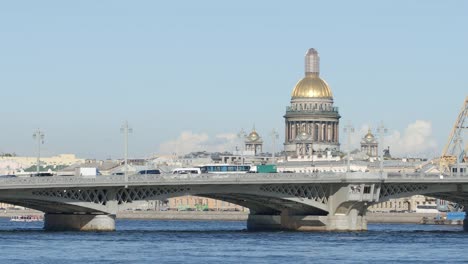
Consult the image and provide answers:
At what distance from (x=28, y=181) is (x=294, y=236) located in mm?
21835

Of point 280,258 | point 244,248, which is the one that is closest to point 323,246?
point 244,248

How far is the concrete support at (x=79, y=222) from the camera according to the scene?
138 meters

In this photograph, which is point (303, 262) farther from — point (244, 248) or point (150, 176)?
point (150, 176)

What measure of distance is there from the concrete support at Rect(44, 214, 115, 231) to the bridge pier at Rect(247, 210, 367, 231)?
739 inches

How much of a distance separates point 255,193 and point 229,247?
19917 mm

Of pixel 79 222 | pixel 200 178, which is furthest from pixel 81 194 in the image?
pixel 200 178

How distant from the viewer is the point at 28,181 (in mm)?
130875

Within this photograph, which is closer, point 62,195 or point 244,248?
point 244,248

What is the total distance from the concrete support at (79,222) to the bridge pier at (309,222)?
1877 cm

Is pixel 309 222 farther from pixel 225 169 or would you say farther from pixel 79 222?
pixel 79 222

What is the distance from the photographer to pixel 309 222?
15000cm

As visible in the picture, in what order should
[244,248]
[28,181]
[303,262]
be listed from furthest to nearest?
[28,181]
[244,248]
[303,262]

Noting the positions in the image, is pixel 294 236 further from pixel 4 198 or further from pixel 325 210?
pixel 4 198

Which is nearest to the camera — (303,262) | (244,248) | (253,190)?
(303,262)
